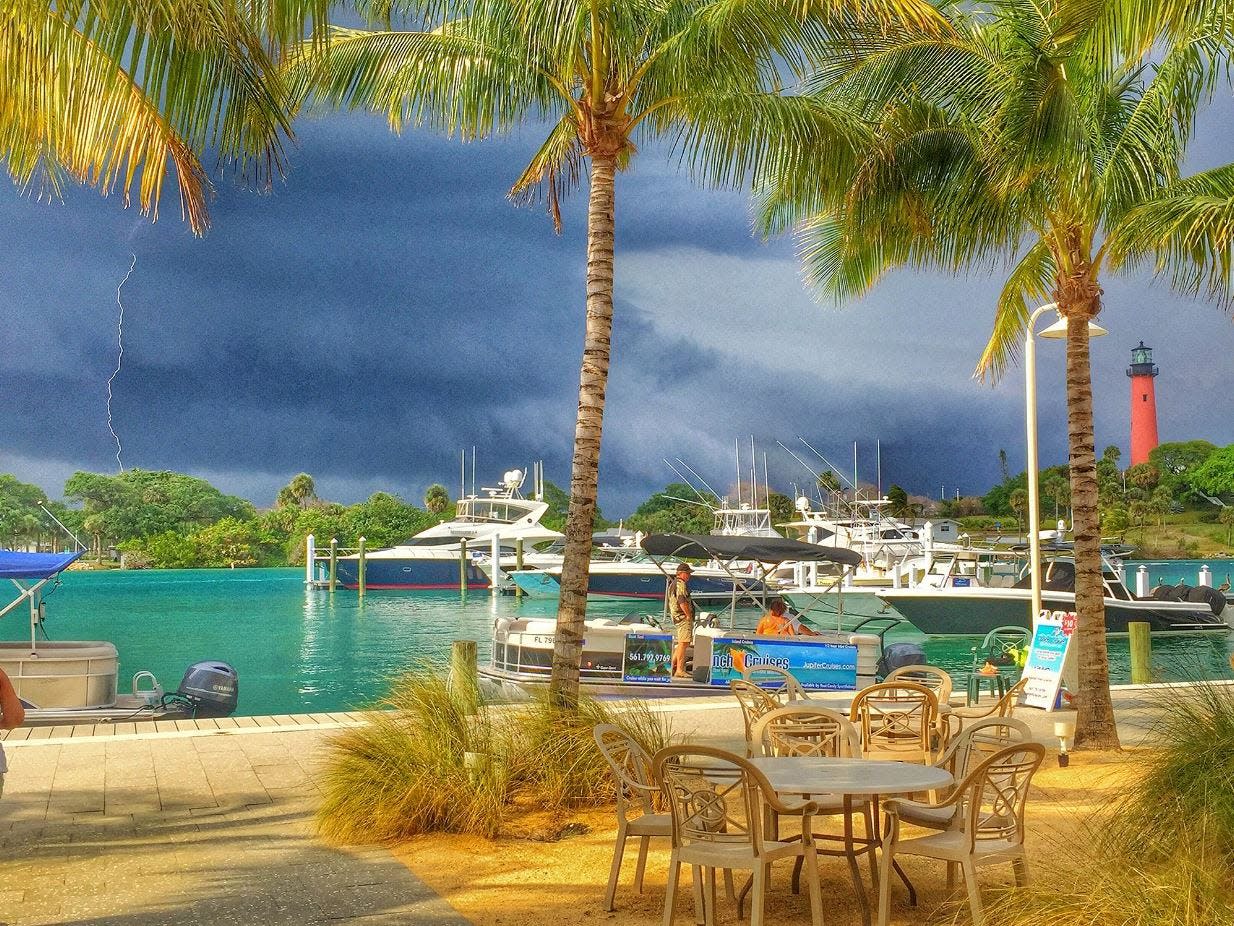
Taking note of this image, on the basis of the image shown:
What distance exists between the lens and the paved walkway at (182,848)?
5652 millimetres

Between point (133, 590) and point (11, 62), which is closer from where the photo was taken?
point (11, 62)

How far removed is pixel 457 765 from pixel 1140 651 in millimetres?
11677

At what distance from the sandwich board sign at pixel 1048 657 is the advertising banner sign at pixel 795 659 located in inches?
116

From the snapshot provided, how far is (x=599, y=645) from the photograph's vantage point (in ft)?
52.0

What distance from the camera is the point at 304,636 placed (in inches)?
1718

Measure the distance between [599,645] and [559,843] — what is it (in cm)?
888

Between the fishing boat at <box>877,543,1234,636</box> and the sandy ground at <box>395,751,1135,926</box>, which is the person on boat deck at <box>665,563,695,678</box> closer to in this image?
the sandy ground at <box>395,751,1135,926</box>

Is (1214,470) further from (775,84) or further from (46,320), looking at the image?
(46,320)

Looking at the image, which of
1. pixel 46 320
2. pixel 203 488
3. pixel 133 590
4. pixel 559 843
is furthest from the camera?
pixel 46 320

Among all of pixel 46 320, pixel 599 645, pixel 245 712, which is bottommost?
pixel 245 712

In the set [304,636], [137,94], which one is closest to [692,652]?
[137,94]

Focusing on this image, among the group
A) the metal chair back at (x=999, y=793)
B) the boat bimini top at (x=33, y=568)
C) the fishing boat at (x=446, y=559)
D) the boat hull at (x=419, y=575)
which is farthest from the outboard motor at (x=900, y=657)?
the boat hull at (x=419, y=575)

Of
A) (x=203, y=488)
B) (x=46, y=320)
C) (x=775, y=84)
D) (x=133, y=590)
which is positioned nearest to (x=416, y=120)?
(x=775, y=84)

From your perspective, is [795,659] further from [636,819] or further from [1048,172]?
[636,819]
